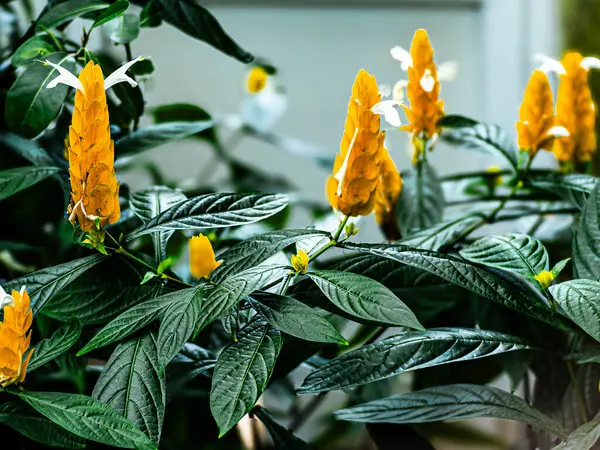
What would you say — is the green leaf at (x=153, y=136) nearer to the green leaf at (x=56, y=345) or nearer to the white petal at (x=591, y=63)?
the green leaf at (x=56, y=345)

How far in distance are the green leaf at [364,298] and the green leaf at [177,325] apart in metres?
0.09

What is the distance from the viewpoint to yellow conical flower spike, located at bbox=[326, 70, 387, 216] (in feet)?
1.41

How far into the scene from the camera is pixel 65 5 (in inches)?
21.9

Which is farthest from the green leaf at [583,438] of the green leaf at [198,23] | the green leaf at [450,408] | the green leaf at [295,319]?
the green leaf at [198,23]

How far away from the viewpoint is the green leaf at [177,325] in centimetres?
39

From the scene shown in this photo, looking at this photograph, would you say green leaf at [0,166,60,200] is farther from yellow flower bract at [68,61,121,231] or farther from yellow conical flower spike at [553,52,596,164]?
yellow conical flower spike at [553,52,596,164]

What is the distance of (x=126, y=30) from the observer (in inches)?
21.4

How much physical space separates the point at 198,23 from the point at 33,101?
0.16 m

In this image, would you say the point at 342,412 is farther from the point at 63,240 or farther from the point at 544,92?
the point at 63,240

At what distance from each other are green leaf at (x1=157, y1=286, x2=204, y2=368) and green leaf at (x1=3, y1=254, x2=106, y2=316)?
0.08 meters

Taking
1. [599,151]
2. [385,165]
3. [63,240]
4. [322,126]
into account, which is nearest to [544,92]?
[385,165]

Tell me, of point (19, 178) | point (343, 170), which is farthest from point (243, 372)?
point (19, 178)

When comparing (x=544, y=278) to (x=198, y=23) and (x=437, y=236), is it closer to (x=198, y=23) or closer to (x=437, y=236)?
(x=437, y=236)

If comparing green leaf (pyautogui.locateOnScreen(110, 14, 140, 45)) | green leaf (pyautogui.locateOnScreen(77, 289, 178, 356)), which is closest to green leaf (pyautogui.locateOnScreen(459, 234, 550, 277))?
green leaf (pyautogui.locateOnScreen(77, 289, 178, 356))
